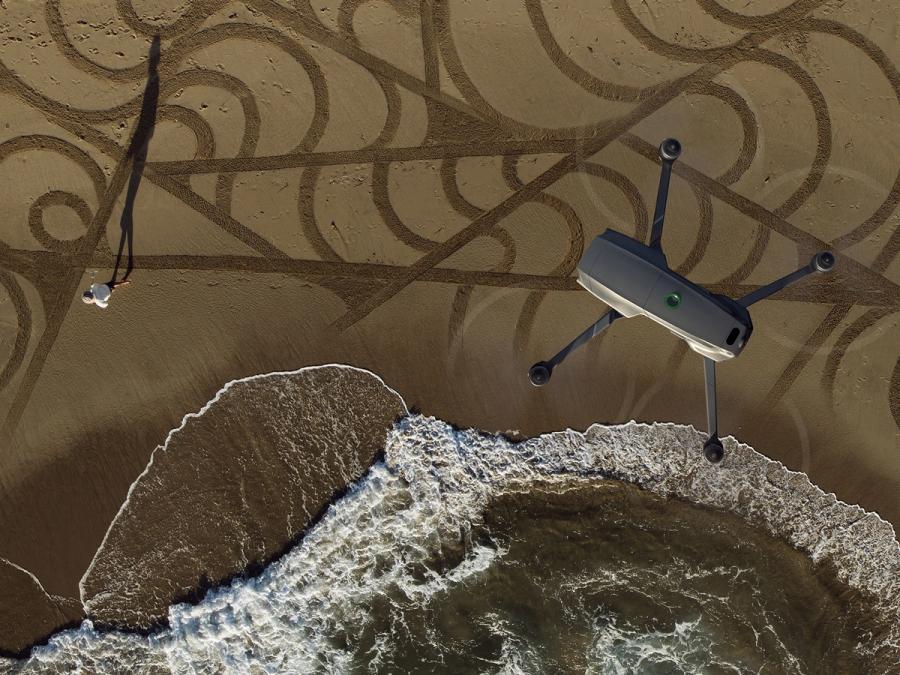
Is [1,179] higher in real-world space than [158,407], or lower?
higher

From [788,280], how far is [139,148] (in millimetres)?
7464

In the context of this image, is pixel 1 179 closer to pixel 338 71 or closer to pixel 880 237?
pixel 338 71

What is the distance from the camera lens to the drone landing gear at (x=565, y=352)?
6180mm

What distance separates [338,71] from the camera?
6973 mm

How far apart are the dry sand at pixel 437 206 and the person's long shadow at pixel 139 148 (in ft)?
0.29

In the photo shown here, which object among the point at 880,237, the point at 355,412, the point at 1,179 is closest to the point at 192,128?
the point at 1,179

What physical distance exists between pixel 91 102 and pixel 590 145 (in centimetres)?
587

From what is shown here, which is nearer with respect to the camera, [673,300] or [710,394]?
[673,300]

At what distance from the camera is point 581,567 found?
7.07m

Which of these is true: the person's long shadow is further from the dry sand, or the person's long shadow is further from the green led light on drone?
the green led light on drone

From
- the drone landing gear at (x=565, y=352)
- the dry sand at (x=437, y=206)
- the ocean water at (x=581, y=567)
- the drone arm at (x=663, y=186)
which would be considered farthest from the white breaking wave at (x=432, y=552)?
the drone arm at (x=663, y=186)

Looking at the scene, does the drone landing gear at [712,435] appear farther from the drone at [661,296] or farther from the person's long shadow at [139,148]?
the person's long shadow at [139,148]

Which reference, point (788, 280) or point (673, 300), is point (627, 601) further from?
point (788, 280)

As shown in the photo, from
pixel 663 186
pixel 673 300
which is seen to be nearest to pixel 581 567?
pixel 673 300
